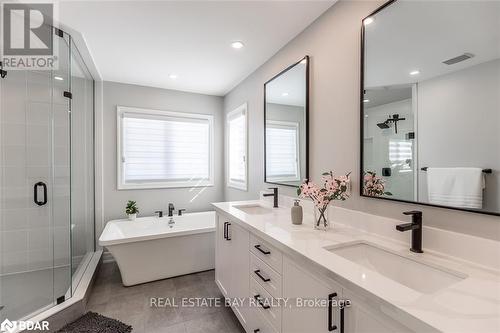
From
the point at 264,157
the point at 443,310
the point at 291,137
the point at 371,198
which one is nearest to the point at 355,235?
the point at 371,198

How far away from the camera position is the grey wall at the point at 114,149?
11.1ft

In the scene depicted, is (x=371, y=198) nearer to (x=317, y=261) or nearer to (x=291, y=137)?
(x=317, y=261)

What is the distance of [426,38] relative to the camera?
118cm

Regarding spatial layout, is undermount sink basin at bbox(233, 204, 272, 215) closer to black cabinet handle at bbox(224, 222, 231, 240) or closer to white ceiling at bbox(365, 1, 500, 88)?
black cabinet handle at bbox(224, 222, 231, 240)

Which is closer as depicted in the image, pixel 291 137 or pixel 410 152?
pixel 410 152

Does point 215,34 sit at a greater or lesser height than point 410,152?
greater

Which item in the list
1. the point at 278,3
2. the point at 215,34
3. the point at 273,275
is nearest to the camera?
the point at 273,275

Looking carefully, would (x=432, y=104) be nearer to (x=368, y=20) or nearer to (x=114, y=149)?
(x=368, y=20)

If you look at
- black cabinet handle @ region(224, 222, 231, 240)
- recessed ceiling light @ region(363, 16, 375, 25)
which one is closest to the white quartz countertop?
black cabinet handle @ region(224, 222, 231, 240)

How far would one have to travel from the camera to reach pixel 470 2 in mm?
1040

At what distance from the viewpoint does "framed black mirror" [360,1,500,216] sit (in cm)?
97

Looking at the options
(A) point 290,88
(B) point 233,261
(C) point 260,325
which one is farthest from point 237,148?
(C) point 260,325

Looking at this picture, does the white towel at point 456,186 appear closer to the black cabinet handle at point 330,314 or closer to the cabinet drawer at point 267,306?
the black cabinet handle at point 330,314

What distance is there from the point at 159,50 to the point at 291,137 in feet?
5.33
